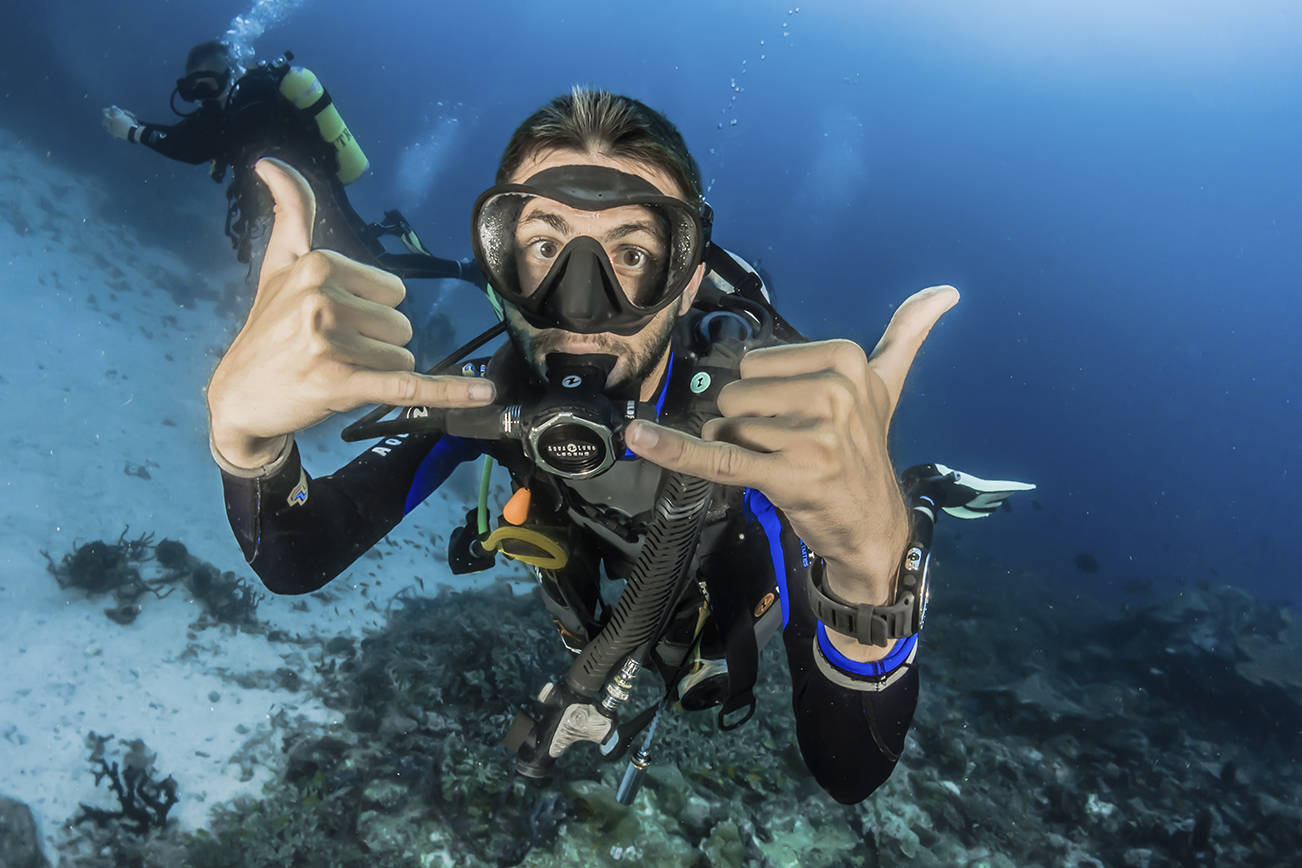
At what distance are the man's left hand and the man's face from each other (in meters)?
1.01

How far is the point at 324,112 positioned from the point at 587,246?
9.03 m

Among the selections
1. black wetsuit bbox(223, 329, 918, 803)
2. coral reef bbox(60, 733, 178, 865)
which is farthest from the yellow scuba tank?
coral reef bbox(60, 733, 178, 865)

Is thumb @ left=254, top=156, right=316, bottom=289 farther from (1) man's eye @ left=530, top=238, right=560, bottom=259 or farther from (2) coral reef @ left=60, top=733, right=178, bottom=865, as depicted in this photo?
(2) coral reef @ left=60, top=733, right=178, bottom=865

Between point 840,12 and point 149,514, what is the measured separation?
87989mm

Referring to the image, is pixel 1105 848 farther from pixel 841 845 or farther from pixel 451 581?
pixel 451 581

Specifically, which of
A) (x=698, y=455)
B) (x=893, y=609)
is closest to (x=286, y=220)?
(x=698, y=455)

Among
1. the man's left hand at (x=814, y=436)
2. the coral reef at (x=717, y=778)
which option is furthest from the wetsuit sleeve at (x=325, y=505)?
the coral reef at (x=717, y=778)

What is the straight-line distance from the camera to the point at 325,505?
2.71 m

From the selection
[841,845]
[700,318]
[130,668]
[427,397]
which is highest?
[700,318]

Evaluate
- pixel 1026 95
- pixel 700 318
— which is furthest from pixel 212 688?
pixel 1026 95

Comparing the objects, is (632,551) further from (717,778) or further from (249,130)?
(249,130)

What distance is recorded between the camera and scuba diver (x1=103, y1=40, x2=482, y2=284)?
7.96 metres

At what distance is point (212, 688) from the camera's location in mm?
7098

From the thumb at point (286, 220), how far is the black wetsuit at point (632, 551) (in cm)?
89
